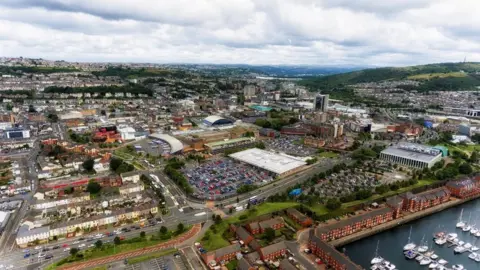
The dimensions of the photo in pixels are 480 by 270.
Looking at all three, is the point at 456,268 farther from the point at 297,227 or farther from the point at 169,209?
the point at 169,209

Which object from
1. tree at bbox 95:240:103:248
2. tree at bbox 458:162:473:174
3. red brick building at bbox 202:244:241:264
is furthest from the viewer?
tree at bbox 458:162:473:174

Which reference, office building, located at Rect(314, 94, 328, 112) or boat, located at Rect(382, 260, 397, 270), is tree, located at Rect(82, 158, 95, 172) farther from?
office building, located at Rect(314, 94, 328, 112)

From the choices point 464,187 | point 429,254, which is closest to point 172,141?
point 429,254

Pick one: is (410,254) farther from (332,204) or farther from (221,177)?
(221,177)

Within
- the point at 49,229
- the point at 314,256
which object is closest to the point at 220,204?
the point at 314,256

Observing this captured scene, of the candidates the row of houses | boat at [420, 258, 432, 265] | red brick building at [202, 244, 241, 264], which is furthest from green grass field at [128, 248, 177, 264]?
boat at [420, 258, 432, 265]

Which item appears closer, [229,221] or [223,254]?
[223,254]
